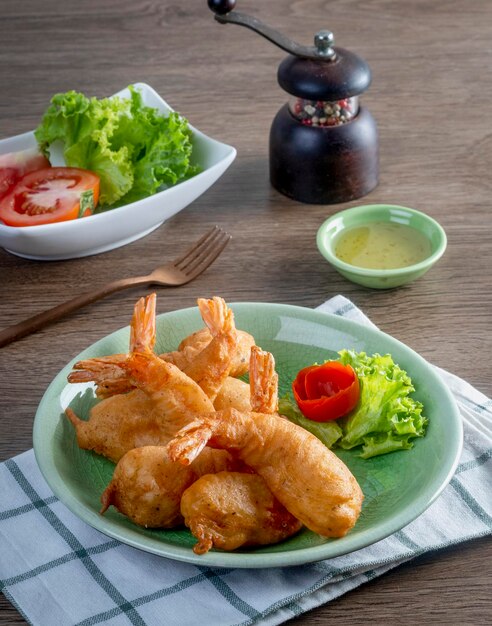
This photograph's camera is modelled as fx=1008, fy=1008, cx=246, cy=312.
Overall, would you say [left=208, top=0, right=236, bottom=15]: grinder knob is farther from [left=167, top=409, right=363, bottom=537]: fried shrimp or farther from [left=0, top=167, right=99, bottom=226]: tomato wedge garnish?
[left=167, top=409, right=363, bottom=537]: fried shrimp

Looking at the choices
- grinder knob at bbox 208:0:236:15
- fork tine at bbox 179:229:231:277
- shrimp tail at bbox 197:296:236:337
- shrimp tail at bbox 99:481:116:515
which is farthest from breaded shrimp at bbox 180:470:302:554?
grinder knob at bbox 208:0:236:15

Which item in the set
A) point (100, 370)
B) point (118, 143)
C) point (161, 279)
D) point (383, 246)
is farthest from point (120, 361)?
point (118, 143)

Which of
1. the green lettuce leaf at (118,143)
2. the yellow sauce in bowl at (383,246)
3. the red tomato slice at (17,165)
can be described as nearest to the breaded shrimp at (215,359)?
the yellow sauce in bowl at (383,246)

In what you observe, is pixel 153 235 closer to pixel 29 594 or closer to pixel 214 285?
pixel 214 285

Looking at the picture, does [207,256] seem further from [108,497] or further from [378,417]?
[108,497]

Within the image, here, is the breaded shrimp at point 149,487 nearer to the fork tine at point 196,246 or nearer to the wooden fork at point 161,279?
the wooden fork at point 161,279

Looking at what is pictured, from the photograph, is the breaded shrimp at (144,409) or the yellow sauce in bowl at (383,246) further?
the yellow sauce in bowl at (383,246)
